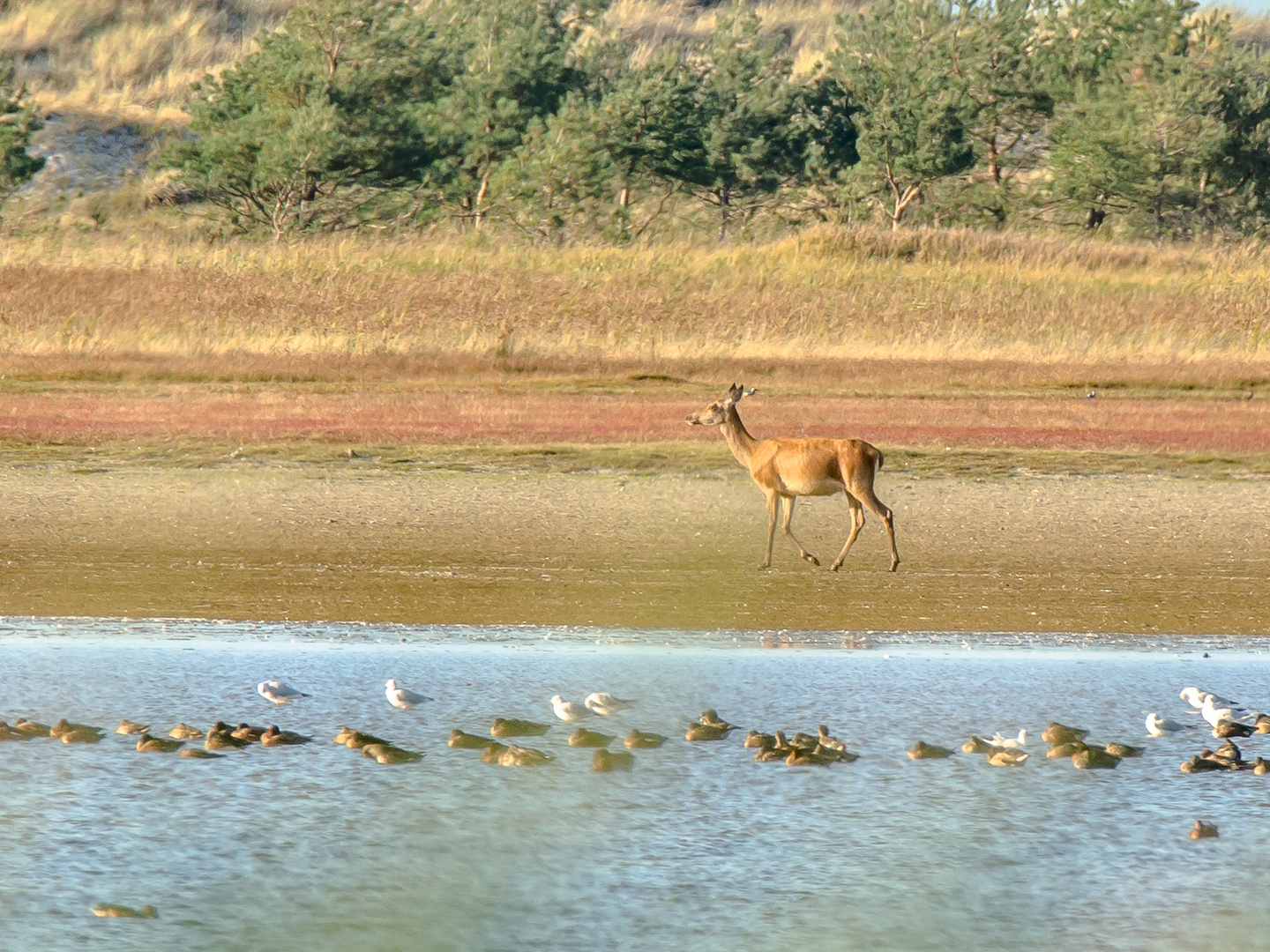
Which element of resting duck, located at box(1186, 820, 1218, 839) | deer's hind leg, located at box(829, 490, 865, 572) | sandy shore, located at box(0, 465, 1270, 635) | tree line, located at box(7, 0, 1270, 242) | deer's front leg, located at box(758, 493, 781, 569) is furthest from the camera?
tree line, located at box(7, 0, 1270, 242)

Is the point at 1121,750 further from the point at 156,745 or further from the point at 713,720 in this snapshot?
the point at 156,745

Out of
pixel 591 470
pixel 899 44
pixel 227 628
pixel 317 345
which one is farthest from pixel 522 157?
pixel 227 628

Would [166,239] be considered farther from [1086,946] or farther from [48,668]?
[1086,946]

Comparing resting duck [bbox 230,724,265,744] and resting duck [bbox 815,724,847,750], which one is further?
resting duck [bbox 230,724,265,744]

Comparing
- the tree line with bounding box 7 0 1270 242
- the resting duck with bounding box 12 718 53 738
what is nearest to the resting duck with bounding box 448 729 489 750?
the resting duck with bounding box 12 718 53 738

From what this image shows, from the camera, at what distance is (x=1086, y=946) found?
4496mm

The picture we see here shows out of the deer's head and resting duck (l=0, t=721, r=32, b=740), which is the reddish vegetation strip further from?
resting duck (l=0, t=721, r=32, b=740)

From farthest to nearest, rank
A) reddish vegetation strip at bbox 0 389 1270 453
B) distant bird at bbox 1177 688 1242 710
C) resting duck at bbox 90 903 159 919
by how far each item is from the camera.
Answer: reddish vegetation strip at bbox 0 389 1270 453 < distant bird at bbox 1177 688 1242 710 < resting duck at bbox 90 903 159 919

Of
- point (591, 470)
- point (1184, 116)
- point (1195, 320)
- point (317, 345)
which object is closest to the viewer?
point (591, 470)

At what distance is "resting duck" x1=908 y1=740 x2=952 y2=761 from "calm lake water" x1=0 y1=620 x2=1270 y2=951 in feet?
0.22

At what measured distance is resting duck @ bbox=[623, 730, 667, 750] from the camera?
637 cm

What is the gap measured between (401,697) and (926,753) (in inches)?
76.2

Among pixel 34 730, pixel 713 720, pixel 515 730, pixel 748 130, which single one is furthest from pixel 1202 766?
pixel 748 130

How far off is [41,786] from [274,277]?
1805 centimetres
